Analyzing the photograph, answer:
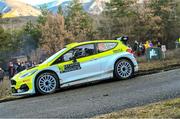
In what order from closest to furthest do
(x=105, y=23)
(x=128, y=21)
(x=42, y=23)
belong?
(x=128, y=21)
(x=105, y=23)
(x=42, y=23)

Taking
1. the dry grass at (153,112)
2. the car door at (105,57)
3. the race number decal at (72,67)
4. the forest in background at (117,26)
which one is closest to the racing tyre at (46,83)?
the race number decal at (72,67)

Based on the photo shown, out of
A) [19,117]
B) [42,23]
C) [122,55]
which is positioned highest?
[42,23]

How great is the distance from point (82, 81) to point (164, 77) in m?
2.59

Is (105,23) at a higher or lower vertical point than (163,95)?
higher

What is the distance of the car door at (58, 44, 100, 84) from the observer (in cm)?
1375

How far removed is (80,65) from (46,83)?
1.28 m

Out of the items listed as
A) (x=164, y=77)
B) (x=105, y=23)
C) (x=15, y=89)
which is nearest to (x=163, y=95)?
(x=164, y=77)

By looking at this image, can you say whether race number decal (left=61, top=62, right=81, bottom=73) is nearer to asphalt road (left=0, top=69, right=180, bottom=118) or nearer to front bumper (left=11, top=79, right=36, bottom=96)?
asphalt road (left=0, top=69, right=180, bottom=118)

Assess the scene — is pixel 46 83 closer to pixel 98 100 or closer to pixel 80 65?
pixel 80 65

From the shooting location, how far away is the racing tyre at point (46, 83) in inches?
525

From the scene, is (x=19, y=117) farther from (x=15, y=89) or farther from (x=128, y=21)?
(x=128, y=21)

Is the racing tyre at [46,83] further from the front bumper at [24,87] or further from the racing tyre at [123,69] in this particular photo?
the racing tyre at [123,69]

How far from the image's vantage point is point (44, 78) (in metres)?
13.4

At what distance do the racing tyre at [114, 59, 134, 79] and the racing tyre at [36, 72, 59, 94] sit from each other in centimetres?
216
